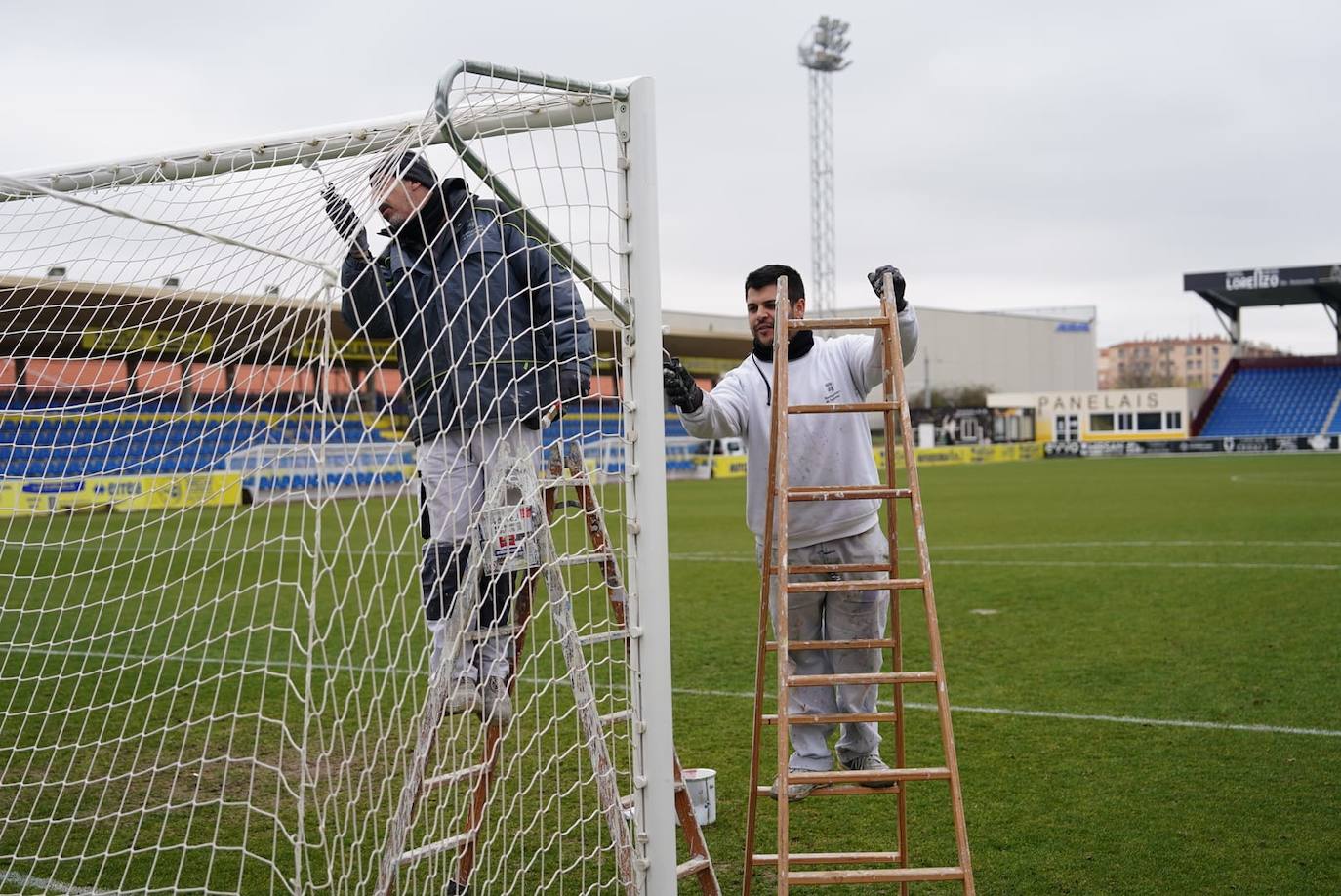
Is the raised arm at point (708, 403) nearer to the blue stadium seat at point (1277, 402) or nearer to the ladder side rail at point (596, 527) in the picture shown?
the ladder side rail at point (596, 527)

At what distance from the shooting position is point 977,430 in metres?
55.6

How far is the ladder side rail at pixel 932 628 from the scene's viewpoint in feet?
9.38

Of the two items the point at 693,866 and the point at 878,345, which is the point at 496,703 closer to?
the point at 693,866

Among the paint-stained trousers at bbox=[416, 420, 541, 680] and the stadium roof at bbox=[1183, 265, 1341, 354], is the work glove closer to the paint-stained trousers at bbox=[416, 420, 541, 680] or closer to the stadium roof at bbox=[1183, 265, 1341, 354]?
the paint-stained trousers at bbox=[416, 420, 541, 680]

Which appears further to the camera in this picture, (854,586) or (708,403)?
(708,403)

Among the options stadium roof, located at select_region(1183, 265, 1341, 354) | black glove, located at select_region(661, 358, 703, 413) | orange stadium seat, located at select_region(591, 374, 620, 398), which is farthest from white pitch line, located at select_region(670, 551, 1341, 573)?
stadium roof, located at select_region(1183, 265, 1341, 354)

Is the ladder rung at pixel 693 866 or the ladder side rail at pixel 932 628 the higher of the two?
the ladder side rail at pixel 932 628

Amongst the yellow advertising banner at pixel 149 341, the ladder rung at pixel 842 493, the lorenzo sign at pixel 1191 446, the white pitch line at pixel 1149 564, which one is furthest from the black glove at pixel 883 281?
the lorenzo sign at pixel 1191 446

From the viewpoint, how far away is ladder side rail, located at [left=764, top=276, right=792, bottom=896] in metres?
2.93

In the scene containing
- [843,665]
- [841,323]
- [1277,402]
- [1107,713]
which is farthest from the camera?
[1277,402]

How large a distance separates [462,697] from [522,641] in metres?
0.24

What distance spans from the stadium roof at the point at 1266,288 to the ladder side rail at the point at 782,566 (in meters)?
50.0

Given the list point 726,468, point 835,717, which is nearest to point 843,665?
point 835,717

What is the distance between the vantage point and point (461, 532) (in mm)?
3725
